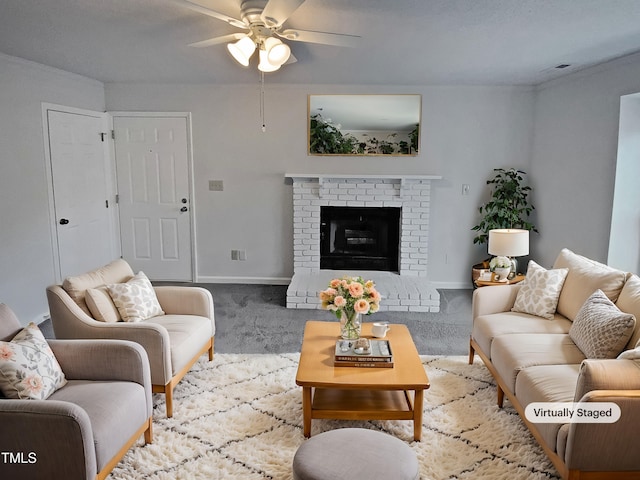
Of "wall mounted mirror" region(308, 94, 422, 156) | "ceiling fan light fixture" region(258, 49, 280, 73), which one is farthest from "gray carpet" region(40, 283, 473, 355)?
"ceiling fan light fixture" region(258, 49, 280, 73)

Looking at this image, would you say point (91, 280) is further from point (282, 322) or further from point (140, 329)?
point (282, 322)

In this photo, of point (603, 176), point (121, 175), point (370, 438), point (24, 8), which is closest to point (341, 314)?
point (370, 438)

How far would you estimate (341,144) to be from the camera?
18.5ft

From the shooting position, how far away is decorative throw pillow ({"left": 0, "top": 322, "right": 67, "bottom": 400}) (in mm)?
2131

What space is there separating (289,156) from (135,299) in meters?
2.95

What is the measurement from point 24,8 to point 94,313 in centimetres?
179

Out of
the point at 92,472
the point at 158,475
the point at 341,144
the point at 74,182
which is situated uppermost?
the point at 341,144

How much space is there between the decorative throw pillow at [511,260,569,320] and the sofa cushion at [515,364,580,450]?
0.74 meters

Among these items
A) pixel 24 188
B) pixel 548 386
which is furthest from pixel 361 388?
pixel 24 188

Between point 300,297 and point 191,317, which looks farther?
point 300,297

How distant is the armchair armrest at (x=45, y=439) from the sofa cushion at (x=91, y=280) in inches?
41.7

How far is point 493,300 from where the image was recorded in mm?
3559

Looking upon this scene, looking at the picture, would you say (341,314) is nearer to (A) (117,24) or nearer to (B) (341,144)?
(A) (117,24)

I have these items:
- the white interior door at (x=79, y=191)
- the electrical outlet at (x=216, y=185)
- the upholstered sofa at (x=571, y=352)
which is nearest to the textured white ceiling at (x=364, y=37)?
the white interior door at (x=79, y=191)
